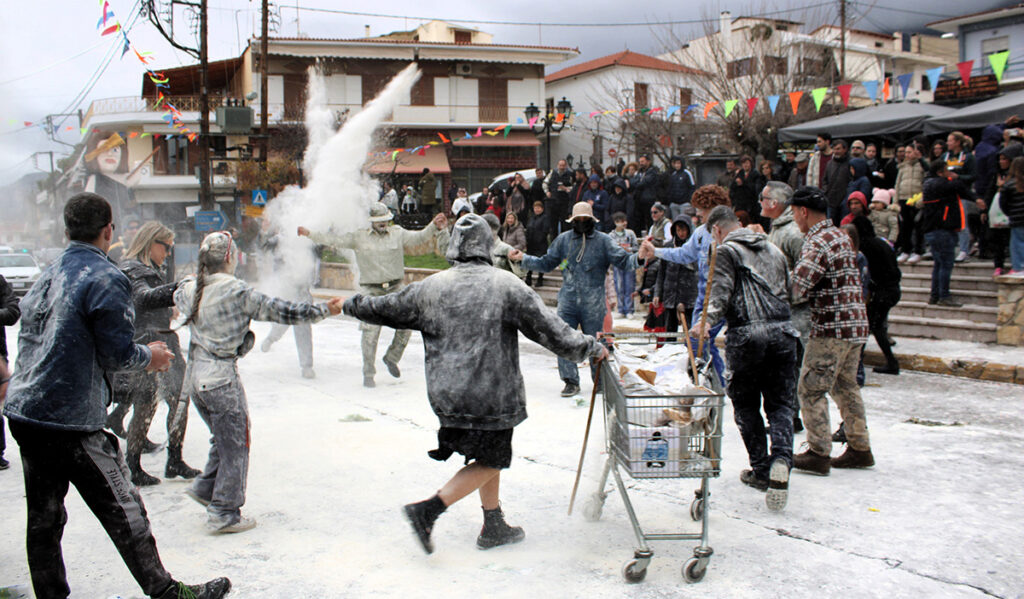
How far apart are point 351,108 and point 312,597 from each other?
3572 centimetres

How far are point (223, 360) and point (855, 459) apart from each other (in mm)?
4327

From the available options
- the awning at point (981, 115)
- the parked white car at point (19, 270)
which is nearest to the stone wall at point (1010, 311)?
the awning at point (981, 115)

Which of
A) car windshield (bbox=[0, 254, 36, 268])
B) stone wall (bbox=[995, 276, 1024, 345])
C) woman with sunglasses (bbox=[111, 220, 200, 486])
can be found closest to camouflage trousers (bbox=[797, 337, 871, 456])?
woman with sunglasses (bbox=[111, 220, 200, 486])

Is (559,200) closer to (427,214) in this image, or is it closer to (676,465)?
(427,214)

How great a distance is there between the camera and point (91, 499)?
3256 mm

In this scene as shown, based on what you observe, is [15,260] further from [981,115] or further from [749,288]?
[981,115]

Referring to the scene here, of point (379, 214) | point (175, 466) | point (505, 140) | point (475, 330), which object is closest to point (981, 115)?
point (379, 214)

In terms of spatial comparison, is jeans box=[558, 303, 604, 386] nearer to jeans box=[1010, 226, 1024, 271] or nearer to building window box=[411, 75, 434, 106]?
jeans box=[1010, 226, 1024, 271]

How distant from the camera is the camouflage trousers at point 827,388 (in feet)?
16.9

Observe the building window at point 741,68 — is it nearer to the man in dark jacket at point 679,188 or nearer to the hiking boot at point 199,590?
the man in dark jacket at point 679,188

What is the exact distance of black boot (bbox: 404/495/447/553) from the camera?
395cm

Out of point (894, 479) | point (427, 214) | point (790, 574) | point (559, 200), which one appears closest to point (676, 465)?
point (790, 574)

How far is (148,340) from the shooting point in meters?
5.84

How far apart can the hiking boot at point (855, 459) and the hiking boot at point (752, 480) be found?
806 mm
